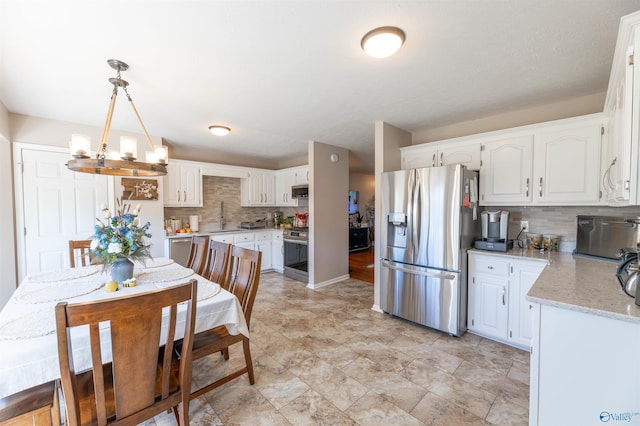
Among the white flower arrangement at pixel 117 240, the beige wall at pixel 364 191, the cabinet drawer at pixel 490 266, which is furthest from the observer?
the beige wall at pixel 364 191

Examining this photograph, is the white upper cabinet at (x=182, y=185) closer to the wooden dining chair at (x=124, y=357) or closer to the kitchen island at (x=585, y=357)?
the wooden dining chair at (x=124, y=357)

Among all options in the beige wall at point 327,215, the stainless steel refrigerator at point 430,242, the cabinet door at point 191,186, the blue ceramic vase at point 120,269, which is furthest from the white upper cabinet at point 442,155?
the cabinet door at point 191,186

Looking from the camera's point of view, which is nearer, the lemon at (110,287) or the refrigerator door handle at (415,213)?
the lemon at (110,287)

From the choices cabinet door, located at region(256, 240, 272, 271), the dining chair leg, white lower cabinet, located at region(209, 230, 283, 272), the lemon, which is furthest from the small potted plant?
cabinet door, located at region(256, 240, 272, 271)

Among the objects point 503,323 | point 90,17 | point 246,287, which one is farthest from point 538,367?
point 90,17

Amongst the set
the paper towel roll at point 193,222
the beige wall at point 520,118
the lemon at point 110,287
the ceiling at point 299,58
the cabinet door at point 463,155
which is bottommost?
the lemon at point 110,287

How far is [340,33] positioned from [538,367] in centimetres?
218

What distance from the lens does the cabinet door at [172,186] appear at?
13.8ft

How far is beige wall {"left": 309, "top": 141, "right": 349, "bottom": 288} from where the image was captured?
4.21 meters

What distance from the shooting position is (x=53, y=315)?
4.70ft

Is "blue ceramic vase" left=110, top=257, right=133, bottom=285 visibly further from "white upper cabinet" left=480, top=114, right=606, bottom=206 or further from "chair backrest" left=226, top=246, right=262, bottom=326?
"white upper cabinet" left=480, top=114, right=606, bottom=206

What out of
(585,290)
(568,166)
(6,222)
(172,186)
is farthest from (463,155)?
(6,222)

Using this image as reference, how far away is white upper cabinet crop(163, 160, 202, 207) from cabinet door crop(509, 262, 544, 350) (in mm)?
4620

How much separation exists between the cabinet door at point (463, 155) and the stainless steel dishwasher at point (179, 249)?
3962 millimetres
